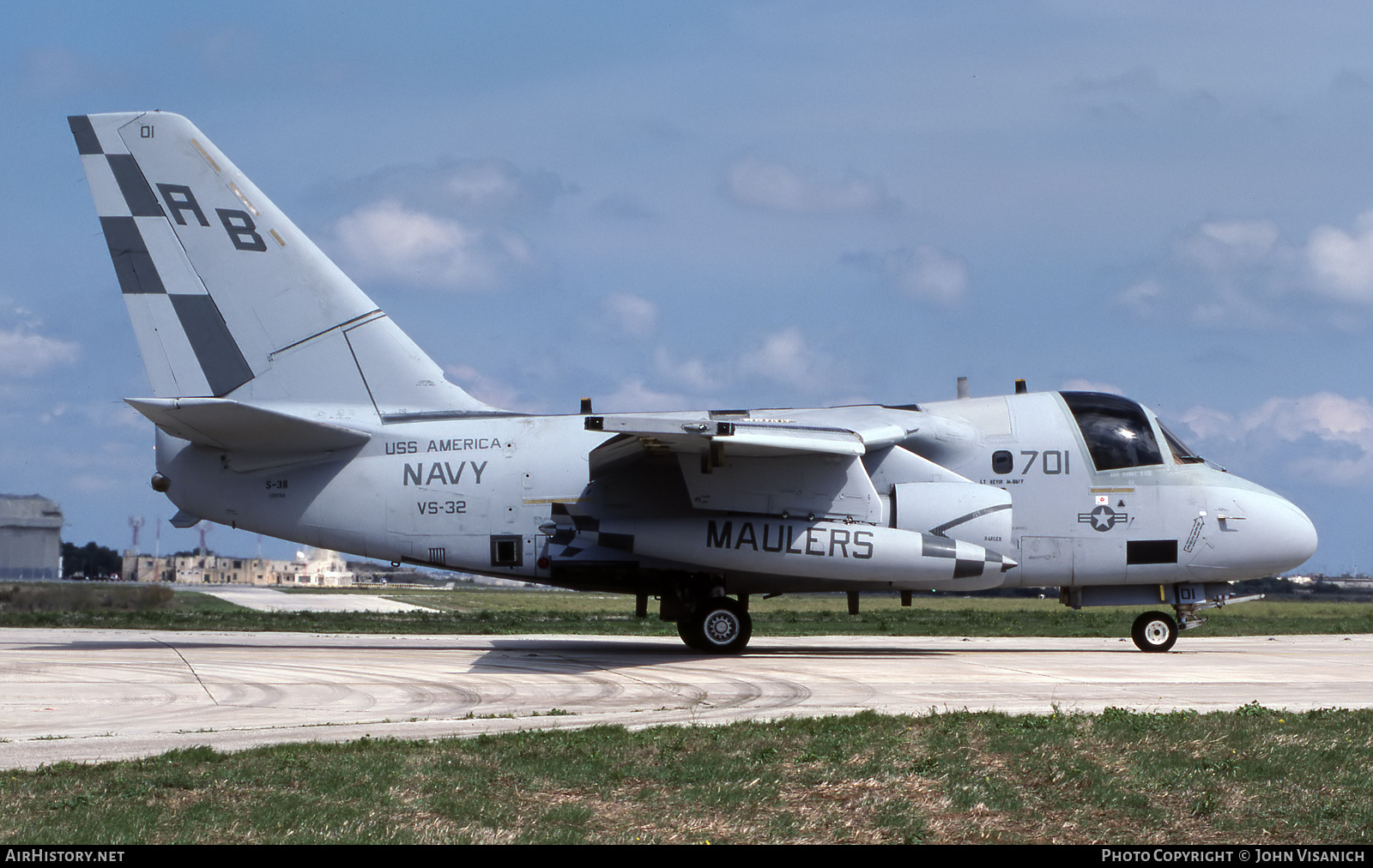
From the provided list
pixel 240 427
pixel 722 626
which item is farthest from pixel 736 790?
pixel 240 427

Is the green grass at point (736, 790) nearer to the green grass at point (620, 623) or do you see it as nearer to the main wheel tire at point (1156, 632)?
the main wheel tire at point (1156, 632)

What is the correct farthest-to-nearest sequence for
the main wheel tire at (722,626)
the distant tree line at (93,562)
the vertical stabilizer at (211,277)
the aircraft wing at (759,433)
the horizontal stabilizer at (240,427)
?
the distant tree line at (93,562) → the main wheel tire at (722,626) → the vertical stabilizer at (211,277) → the horizontal stabilizer at (240,427) → the aircraft wing at (759,433)

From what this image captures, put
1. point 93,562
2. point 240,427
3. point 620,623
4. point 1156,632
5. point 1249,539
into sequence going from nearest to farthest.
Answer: point 240,427 → point 1249,539 → point 1156,632 → point 620,623 → point 93,562

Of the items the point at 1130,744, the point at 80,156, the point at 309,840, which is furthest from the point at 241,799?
the point at 80,156

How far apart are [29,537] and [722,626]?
1590 inches

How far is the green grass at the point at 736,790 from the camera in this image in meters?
6.82

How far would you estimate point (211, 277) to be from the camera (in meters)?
17.7

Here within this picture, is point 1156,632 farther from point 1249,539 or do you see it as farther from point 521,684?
point 521,684

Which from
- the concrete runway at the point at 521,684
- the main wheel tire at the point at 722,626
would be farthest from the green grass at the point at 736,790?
the main wheel tire at the point at 722,626

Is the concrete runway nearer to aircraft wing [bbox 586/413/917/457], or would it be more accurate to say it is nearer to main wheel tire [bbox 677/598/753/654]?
main wheel tire [bbox 677/598/753/654]

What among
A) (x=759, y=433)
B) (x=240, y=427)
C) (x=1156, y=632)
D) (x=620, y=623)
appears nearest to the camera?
(x=759, y=433)

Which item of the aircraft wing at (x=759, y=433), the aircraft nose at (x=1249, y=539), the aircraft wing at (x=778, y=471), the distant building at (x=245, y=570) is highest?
the aircraft wing at (x=759, y=433)

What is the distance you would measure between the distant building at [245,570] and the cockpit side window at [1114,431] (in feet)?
411

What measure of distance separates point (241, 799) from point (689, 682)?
285 inches
